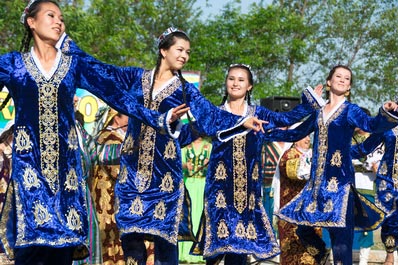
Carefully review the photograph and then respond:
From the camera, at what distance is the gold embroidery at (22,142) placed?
4.64 meters

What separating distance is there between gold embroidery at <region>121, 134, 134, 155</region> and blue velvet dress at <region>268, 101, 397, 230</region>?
65.1 inches

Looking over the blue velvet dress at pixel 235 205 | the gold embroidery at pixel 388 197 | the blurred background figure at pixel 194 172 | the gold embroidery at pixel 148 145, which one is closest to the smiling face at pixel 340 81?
the blue velvet dress at pixel 235 205

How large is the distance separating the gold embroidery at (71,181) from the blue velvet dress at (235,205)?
7.43ft

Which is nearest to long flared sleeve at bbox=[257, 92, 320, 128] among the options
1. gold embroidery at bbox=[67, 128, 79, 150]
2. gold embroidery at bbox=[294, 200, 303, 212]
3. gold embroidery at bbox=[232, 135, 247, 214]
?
gold embroidery at bbox=[232, 135, 247, 214]

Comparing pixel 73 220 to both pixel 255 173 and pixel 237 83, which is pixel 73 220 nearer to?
pixel 255 173

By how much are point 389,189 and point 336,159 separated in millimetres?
1553

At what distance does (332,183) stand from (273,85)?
18154mm

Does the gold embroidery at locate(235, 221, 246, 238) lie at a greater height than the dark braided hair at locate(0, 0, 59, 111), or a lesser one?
lesser

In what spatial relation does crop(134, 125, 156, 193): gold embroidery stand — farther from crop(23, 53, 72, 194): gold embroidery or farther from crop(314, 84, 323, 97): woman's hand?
crop(314, 84, 323, 97): woman's hand

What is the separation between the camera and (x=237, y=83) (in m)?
7.06

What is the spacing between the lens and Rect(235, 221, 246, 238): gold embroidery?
22.2 ft

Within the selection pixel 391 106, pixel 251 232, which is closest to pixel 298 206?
pixel 251 232

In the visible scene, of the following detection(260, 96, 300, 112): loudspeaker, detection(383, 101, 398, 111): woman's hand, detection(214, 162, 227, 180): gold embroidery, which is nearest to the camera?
detection(383, 101, 398, 111): woman's hand

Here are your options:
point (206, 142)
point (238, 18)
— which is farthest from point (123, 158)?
point (238, 18)
